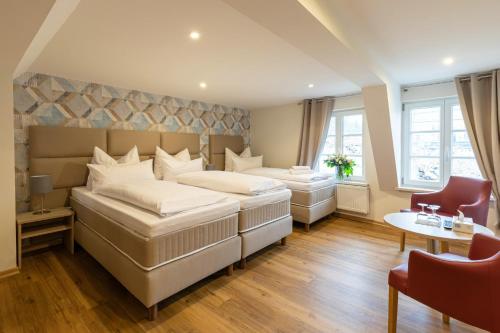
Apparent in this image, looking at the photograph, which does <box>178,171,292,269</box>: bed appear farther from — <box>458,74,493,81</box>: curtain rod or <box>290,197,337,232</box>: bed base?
<box>458,74,493,81</box>: curtain rod

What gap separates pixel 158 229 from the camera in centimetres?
185

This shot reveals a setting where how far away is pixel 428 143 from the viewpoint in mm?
3852

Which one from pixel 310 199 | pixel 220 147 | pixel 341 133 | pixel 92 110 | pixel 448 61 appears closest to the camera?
pixel 448 61

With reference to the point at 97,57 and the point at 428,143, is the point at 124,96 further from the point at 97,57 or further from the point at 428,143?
the point at 428,143

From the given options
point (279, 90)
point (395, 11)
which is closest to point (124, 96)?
point (279, 90)

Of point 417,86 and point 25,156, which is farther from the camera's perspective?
point 417,86

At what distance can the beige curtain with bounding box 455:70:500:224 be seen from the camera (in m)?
2.99

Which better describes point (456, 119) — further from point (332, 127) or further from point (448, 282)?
point (448, 282)

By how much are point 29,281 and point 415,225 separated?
3756mm

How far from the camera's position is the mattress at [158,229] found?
185 cm

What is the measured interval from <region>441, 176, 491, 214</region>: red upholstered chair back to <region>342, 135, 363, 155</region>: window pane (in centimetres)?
156

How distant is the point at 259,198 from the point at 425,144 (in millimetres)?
3021

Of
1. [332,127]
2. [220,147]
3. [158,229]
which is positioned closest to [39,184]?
[158,229]

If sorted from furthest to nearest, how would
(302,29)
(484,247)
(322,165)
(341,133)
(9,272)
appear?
(322,165), (341,133), (9,272), (302,29), (484,247)
